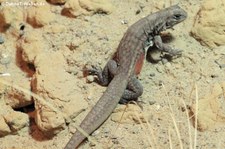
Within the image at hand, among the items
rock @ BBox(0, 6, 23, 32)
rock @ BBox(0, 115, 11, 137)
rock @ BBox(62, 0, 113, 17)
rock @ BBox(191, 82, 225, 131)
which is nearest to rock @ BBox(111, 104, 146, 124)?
rock @ BBox(191, 82, 225, 131)

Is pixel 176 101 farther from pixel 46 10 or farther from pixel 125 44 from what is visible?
pixel 46 10

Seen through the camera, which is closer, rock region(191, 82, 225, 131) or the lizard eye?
rock region(191, 82, 225, 131)

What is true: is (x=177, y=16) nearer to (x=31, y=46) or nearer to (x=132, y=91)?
(x=132, y=91)

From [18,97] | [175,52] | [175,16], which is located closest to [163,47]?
[175,52]

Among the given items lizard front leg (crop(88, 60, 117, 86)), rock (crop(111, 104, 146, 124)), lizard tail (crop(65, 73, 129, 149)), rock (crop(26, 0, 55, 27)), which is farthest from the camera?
rock (crop(26, 0, 55, 27))

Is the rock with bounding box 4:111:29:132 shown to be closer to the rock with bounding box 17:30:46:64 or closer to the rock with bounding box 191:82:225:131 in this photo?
the rock with bounding box 17:30:46:64
